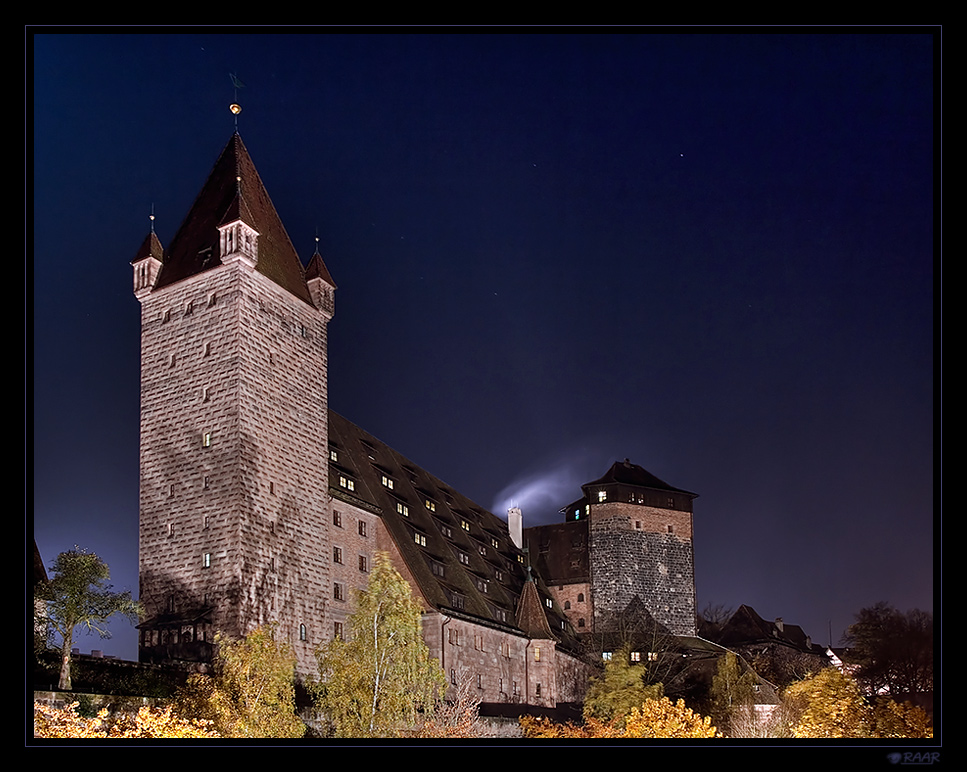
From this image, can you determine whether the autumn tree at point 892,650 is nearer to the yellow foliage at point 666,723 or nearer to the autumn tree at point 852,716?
the autumn tree at point 852,716

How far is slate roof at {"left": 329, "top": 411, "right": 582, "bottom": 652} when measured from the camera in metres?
56.7

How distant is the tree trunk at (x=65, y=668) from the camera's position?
35.2m

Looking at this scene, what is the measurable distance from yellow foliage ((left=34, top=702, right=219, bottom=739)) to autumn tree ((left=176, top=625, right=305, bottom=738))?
0.83m

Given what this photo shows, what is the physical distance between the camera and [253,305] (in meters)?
48.9

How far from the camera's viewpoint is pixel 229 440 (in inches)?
1841

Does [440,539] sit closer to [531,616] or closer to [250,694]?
[531,616]

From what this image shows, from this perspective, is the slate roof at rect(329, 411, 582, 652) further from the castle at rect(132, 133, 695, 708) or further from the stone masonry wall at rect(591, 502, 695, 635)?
the stone masonry wall at rect(591, 502, 695, 635)

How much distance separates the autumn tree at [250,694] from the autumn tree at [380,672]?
1650 millimetres

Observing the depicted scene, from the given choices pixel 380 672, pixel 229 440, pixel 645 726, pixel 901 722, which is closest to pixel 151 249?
pixel 229 440

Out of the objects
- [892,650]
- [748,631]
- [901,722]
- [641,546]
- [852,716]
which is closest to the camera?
[901,722]

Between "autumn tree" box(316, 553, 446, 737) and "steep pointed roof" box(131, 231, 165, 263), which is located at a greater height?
"steep pointed roof" box(131, 231, 165, 263)

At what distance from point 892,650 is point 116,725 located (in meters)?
27.1

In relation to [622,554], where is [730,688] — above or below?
below

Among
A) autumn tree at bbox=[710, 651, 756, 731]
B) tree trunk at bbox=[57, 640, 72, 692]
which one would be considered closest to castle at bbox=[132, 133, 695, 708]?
tree trunk at bbox=[57, 640, 72, 692]
